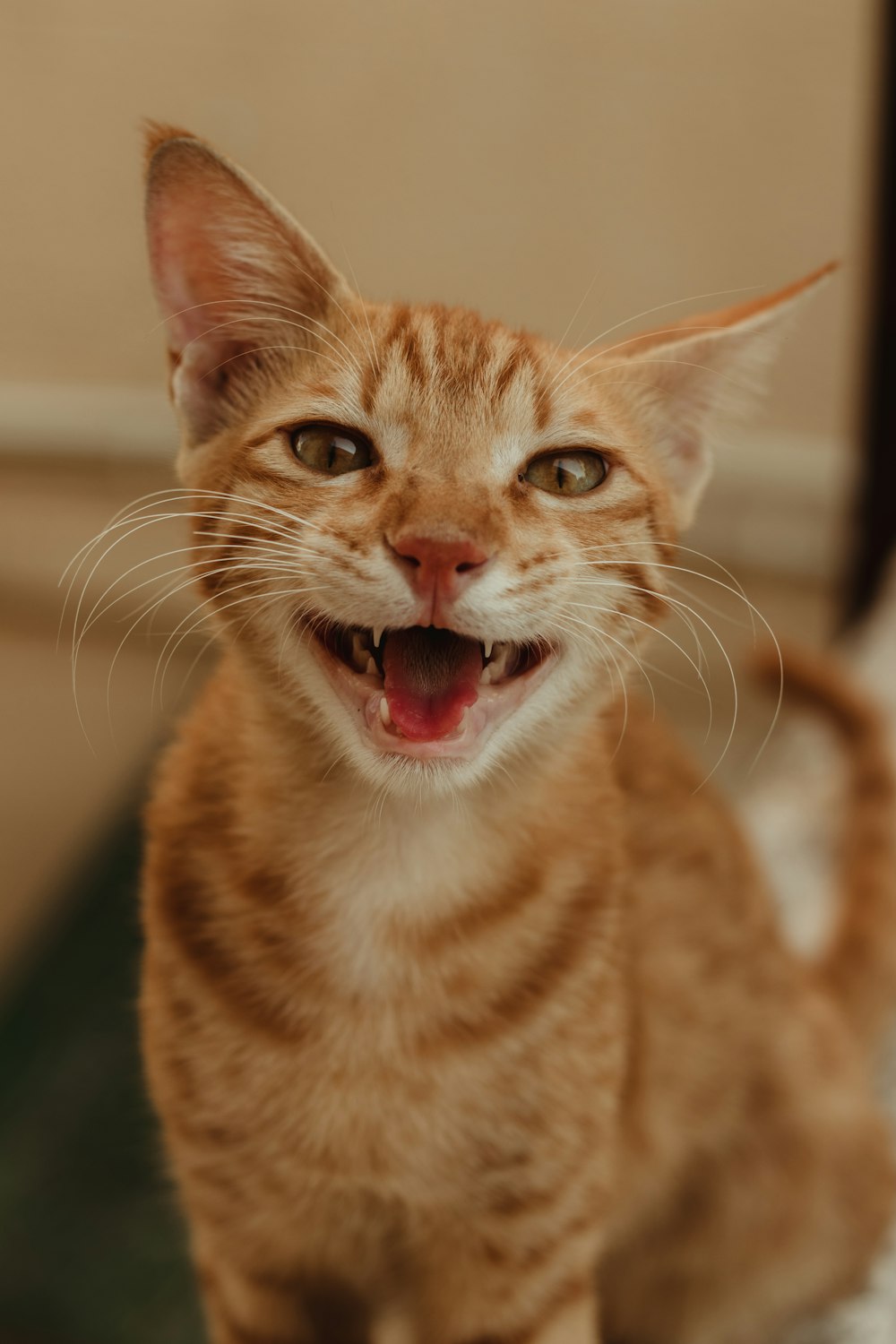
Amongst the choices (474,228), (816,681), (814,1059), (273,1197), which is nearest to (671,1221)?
(814,1059)

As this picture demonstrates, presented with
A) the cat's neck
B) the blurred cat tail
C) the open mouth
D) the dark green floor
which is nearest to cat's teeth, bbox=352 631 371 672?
the open mouth

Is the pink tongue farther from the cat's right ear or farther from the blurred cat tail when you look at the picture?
the blurred cat tail

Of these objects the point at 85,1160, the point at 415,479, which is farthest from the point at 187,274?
the point at 85,1160

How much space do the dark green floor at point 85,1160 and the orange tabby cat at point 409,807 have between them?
17 cm

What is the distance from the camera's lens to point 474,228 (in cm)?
85

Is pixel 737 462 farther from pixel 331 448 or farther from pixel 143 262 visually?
pixel 143 262

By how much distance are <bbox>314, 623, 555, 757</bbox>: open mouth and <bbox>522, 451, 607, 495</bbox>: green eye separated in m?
0.10

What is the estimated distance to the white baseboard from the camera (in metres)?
0.67

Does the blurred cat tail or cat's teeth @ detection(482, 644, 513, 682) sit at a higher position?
cat's teeth @ detection(482, 644, 513, 682)

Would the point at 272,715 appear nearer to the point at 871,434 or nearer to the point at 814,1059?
the point at 814,1059

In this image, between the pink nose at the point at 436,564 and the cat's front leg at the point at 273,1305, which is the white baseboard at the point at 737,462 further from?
the cat's front leg at the point at 273,1305

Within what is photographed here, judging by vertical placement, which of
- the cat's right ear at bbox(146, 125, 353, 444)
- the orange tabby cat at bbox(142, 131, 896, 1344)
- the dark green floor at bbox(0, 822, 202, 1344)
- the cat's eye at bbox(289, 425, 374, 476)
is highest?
the cat's right ear at bbox(146, 125, 353, 444)

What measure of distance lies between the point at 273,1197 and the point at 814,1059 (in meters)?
0.56

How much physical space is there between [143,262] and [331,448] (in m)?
0.14
